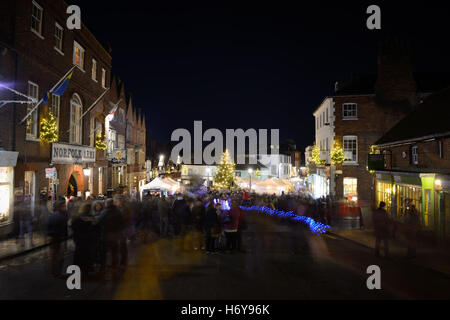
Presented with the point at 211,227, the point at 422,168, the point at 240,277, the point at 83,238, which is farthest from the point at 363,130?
the point at 83,238

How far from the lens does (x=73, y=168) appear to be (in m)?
21.5

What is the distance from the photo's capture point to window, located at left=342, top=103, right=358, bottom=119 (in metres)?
31.4

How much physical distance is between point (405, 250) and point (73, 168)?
18.9 m

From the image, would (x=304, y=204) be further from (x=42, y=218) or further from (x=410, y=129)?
(x=42, y=218)

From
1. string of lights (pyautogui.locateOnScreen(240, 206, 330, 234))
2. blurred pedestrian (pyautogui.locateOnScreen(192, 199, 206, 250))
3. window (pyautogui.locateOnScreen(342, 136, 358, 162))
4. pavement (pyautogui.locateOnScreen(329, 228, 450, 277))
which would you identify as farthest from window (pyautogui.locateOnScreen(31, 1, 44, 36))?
window (pyautogui.locateOnScreen(342, 136, 358, 162))

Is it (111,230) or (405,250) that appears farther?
(405,250)

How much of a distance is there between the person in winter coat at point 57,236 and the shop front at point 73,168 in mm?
9980

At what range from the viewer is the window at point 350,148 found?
3131 cm

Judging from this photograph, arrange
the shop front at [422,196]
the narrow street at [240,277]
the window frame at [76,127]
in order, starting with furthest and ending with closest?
1. the window frame at [76,127]
2. the shop front at [422,196]
3. the narrow street at [240,277]

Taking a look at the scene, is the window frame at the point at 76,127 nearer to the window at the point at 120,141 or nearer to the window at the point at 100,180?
the window at the point at 100,180

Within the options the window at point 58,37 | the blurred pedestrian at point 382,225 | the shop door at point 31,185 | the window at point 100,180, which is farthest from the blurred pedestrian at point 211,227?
the window at point 100,180

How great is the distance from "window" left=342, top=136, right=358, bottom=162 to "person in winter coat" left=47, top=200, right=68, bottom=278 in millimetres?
27196

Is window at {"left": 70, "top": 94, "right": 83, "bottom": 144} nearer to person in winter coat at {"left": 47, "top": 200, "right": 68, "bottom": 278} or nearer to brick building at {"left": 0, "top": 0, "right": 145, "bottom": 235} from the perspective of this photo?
brick building at {"left": 0, "top": 0, "right": 145, "bottom": 235}

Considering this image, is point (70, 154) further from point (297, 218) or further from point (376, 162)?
point (376, 162)
